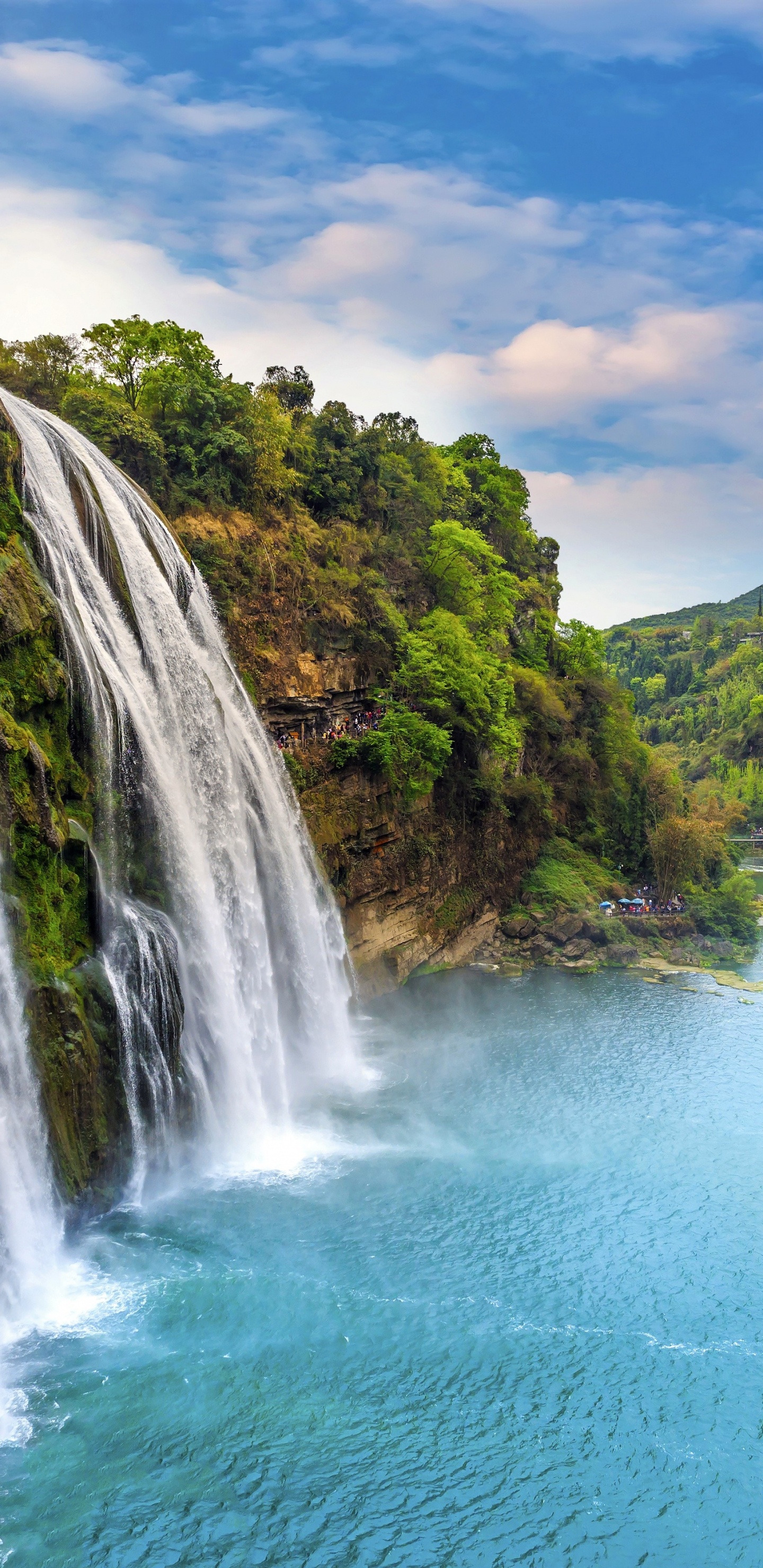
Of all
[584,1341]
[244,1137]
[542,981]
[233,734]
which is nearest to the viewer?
[584,1341]

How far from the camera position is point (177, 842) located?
840 inches

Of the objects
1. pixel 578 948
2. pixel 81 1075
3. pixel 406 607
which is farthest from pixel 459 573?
pixel 81 1075

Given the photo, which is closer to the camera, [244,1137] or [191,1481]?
[191,1481]

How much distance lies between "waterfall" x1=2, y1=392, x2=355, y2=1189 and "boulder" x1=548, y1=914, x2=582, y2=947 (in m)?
13.9

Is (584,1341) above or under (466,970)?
under

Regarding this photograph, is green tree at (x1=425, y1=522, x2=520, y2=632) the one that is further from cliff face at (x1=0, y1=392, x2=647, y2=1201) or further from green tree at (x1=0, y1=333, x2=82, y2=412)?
green tree at (x1=0, y1=333, x2=82, y2=412)

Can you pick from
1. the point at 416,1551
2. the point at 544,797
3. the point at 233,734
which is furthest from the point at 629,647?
the point at 416,1551

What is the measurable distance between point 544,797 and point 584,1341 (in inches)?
1172

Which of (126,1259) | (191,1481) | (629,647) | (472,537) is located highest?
(629,647)

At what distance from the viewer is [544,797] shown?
1722 inches

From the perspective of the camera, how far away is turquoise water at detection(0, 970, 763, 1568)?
11883 mm

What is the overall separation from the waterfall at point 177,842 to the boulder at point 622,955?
14.7 metres

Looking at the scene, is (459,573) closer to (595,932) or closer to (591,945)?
(595,932)

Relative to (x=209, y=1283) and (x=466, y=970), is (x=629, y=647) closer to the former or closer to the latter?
(x=466, y=970)
